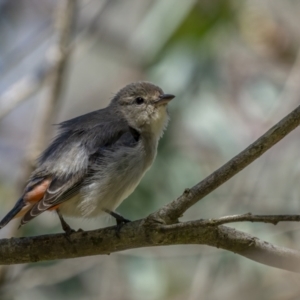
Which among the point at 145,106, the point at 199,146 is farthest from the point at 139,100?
the point at 199,146

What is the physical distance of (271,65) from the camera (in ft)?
18.6

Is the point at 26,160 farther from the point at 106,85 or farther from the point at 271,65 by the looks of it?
the point at 106,85

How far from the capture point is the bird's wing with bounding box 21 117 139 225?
3.64m

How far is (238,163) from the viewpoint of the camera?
2.72 m

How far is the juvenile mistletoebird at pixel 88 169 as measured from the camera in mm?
3711

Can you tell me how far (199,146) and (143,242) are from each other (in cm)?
321

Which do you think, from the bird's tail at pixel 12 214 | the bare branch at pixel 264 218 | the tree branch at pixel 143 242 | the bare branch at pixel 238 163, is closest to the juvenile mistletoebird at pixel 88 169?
the bird's tail at pixel 12 214

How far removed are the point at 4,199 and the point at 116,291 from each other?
1312mm

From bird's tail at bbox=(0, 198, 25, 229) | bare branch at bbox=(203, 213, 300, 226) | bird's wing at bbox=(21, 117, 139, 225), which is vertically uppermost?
bird's wing at bbox=(21, 117, 139, 225)

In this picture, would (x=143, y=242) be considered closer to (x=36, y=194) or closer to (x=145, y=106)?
(x=36, y=194)

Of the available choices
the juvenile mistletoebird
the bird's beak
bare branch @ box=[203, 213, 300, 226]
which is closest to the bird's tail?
the juvenile mistletoebird

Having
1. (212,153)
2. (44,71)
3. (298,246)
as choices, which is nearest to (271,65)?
(212,153)

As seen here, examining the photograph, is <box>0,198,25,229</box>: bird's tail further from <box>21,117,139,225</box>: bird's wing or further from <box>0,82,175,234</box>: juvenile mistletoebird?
<box>21,117,139,225</box>: bird's wing

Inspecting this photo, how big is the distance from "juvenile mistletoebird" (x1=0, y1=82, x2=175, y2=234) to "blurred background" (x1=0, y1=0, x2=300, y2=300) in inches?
23.0
